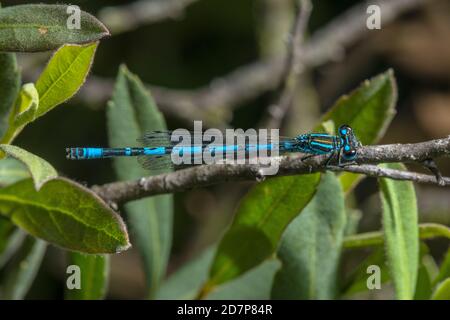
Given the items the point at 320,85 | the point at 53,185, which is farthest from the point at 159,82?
the point at 53,185

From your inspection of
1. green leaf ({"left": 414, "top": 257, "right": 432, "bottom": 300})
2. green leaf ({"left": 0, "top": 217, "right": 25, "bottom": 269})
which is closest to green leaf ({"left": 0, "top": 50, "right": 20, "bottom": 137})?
green leaf ({"left": 0, "top": 217, "right": 25, "bottom": 269})

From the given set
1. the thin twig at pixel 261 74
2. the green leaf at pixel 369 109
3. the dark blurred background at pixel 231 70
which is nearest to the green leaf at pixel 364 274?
the green leaf at pixel 369 109

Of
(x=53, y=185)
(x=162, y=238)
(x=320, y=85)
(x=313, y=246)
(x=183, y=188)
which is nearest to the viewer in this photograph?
(x=53, y=185)

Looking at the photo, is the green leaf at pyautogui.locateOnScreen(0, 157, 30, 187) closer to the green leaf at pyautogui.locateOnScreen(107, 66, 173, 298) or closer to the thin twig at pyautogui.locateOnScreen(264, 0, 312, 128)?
the green leaf at pyautogui.locateOnScreen(107, 66, 173, 298)

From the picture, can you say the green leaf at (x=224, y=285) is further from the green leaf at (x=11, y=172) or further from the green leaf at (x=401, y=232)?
the green leaf at (x=11, y=172)

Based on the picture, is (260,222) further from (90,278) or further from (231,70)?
(231,70)

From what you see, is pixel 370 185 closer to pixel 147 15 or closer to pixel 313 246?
pixel 147 15
